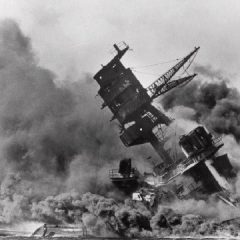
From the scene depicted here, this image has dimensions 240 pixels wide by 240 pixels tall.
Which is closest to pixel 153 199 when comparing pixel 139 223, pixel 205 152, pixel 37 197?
pixel 139 223

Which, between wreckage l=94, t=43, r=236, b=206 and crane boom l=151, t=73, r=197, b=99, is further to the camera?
crane boom l=151, t=73, r=197, b=99

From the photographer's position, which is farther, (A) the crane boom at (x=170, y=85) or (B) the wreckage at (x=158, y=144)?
(A) the crane boom at (x=170, y=85)

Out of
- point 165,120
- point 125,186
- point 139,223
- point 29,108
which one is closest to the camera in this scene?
point 139,223

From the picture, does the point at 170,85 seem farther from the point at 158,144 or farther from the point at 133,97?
the point at 158,144

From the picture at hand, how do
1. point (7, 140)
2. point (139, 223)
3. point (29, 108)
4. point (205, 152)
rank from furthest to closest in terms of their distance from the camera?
point (29, 108)
point (7, 140)
point (205, 152)
point (139, 223)

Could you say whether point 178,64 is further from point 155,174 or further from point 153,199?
point 153,199

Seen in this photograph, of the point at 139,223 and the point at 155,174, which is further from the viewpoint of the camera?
the point at 155,174

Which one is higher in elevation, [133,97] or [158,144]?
[133,97]

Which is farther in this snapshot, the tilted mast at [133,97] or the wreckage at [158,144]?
the tilted mast at [133,97]
